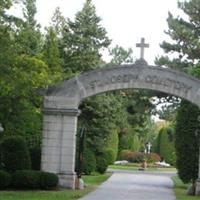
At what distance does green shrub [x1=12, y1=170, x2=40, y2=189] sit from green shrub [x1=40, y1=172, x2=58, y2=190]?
0.18 m

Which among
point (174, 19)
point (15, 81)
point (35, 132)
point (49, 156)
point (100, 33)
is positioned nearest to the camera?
point (15, 81)

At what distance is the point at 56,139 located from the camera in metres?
24.7

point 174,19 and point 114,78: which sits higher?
point 174,19

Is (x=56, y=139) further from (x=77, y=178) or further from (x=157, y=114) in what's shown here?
(x=157, y=114)

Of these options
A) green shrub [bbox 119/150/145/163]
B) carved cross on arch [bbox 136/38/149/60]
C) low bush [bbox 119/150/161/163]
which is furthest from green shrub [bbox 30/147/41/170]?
green shrub [bbox 119/150/145/163]

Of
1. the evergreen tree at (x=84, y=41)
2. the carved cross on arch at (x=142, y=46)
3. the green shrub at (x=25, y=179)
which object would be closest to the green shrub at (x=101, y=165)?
the evergreen tree at (x=84, y=41)

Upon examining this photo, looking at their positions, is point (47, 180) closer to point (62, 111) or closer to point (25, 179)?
point (25, 179)

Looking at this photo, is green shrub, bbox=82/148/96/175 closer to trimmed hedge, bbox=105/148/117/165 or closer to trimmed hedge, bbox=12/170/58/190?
trimmed hedge, bbox=105/148/117/165

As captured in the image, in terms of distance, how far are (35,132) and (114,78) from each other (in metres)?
7.88

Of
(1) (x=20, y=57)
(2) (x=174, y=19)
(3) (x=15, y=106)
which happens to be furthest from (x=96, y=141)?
(1) (x=20, y=57)

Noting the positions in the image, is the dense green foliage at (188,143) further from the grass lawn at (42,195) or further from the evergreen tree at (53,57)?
the evergreen tree at (53,57)

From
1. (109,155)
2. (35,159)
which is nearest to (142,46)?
Answer: (35,159)

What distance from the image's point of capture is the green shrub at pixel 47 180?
75.8 ft

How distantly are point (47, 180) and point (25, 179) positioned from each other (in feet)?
2.74
